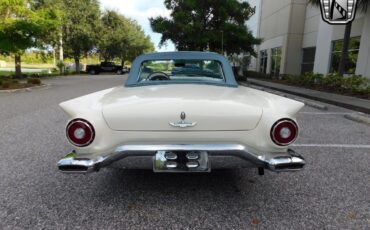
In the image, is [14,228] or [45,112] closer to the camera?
[14,228]

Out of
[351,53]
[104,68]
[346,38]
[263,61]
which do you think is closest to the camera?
[346,38]

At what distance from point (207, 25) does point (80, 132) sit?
80.0ft

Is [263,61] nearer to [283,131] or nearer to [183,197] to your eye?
[183,197]

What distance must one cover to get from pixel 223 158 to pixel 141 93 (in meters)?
1.07

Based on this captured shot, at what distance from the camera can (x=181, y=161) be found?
2410 millimetres

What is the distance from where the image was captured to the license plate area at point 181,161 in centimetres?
238

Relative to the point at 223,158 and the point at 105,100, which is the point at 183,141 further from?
the point at 105,100

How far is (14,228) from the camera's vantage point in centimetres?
235

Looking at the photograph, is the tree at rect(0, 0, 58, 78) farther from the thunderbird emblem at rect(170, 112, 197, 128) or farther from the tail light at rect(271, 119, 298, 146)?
the tail light at rect(271, 119, 298, 146)

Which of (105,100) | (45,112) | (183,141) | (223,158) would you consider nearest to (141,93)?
(105,100)

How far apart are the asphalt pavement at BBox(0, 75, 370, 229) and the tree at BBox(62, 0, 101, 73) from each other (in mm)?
30822

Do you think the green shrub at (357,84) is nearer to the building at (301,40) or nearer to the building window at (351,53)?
the building at (301,40)

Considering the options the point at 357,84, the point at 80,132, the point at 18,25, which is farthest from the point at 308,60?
the point at 80,132

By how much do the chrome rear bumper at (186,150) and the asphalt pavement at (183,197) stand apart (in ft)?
1.63
